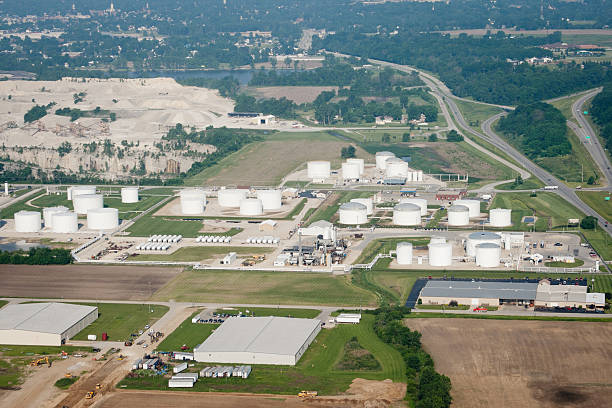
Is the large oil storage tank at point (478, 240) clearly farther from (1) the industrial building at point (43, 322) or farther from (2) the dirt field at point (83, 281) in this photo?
→ (1) the industrial building at point (43, 322)

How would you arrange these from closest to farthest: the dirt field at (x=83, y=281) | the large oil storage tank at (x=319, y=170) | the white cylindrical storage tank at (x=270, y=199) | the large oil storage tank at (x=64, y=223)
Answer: the dirt field at (x=83, y=281)
the large oil storage tank at (x=64, y=223)
the white cylindrical storage tank at (x=270, y=199)
the large oil storage tank at (x=319, y=170)

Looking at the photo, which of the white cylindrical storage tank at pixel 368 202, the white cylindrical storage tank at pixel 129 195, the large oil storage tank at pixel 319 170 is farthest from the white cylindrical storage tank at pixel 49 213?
the large oil storage tank at pixel 319 170

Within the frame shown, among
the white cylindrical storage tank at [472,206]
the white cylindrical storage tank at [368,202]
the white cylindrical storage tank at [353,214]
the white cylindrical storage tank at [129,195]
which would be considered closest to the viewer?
the white cylindrical storage tank at [353,214]

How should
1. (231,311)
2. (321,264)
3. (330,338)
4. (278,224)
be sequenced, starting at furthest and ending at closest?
(278,224), (321,264), (231,311), (330,338)

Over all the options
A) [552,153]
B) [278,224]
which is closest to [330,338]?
[278,224]

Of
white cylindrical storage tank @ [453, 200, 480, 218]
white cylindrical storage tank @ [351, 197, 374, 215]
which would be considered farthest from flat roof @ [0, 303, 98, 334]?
white cylindrical storage tank @ [453, 200, 480, 218]

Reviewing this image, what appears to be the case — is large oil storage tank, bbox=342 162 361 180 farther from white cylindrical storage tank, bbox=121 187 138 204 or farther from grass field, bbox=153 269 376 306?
grass field, bbox=153 269 376 306

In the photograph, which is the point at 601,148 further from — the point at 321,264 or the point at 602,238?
the point at 321,264
